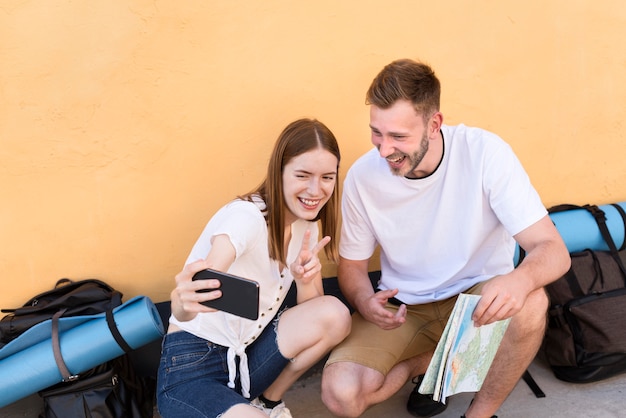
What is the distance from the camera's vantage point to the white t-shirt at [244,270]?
6.63 feet

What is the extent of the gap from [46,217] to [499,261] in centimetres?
188

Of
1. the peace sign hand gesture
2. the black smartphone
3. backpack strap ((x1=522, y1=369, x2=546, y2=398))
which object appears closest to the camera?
the black smartphone

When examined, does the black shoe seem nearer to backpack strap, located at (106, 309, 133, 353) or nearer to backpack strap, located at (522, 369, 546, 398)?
backpack strap, located at (522, 369, 546, 398)

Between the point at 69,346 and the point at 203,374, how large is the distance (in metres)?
0.58

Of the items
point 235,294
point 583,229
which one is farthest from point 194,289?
point 583,229

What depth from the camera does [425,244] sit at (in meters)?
2.39

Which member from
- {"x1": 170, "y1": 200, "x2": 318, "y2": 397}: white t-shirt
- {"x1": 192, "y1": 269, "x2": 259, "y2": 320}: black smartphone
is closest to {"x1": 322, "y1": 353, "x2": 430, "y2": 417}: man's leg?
{"x1": 170, "y1": 200, "x2": 318, "y2": 397}: white t-shirt

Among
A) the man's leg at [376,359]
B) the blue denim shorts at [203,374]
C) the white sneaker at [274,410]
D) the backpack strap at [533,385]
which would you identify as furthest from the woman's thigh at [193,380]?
Answer: the backpack strap at [533,385]

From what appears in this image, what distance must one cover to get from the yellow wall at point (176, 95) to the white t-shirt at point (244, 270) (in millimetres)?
573

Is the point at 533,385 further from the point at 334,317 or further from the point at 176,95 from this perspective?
the point at 176,95

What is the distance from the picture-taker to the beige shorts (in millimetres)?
2277

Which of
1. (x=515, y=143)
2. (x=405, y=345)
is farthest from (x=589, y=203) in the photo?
(x=405, y=345)

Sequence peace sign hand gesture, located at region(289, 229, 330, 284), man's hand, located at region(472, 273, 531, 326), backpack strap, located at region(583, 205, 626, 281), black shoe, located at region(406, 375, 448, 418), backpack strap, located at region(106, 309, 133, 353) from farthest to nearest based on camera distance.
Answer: backpack strap, located at region(583, 205, 626, 281)
black shoe, located at region(406, 375, 448, 418)
backpack strap, located at region(106, 309, 133, 353)
peace sign hand gesture, located at region(289, 229, 330, 284)
man's hand, located at region(472, 273, 531, 326)

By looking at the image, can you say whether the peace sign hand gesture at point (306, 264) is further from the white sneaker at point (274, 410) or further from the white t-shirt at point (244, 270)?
the white sneaker at point (274, 410)
